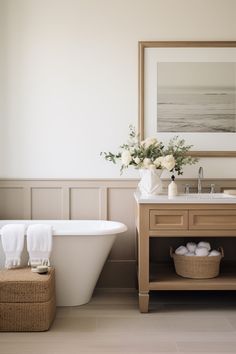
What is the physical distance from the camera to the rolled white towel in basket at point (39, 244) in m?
3.15

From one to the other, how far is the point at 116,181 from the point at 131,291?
954 mm

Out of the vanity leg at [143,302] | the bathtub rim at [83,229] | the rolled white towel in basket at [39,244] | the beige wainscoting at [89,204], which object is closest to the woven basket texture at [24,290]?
the rolled white towel in basket at [39,244]

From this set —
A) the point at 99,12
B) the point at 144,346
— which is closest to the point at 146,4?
the point at 99,12

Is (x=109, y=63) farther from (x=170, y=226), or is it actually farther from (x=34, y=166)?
(x=170, y=226)

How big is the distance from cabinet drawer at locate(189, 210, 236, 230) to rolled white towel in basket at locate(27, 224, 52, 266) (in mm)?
1027

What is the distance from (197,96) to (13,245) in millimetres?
1956

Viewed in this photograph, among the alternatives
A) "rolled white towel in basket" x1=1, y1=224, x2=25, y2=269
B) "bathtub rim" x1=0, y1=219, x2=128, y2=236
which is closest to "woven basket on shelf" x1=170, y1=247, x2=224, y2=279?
"bathtub rim" x1=0, y1=219, x2=128, y2=236

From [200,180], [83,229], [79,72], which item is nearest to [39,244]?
[83,229]

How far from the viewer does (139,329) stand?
115 inches

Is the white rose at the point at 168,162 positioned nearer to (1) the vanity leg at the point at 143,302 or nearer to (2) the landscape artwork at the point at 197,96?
(2) the landscape artwork at the point at 197,96

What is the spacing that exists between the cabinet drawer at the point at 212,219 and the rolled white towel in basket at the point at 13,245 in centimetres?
123

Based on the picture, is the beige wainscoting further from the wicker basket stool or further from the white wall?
the wicker basket stool

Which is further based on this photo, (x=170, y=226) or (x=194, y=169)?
(x=194, y=169)

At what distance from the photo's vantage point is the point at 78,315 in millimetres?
3199
